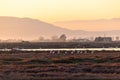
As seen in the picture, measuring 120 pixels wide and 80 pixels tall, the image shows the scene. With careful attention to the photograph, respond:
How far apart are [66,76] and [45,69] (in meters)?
7.05

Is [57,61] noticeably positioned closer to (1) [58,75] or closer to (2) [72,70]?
(2) [72,70]

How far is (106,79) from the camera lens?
39.3m

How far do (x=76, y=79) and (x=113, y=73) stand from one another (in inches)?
239

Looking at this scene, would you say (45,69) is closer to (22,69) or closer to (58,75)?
(22,69)

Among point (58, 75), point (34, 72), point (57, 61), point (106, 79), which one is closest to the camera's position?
point (106, 79)

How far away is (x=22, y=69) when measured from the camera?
48.8 metres

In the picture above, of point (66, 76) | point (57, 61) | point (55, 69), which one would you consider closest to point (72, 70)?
point (55, 69)

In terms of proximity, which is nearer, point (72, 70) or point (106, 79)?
point (106, 79)

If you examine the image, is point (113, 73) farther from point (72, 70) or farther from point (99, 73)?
point (72, 70)

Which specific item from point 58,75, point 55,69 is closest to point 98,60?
point 55,69

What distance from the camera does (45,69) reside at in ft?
157

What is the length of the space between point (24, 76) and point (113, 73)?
9.23 meters

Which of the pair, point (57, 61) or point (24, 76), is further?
point (57, 61)

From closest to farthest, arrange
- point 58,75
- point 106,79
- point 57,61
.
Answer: point 106,79 → point 58,75 → point 57,61
